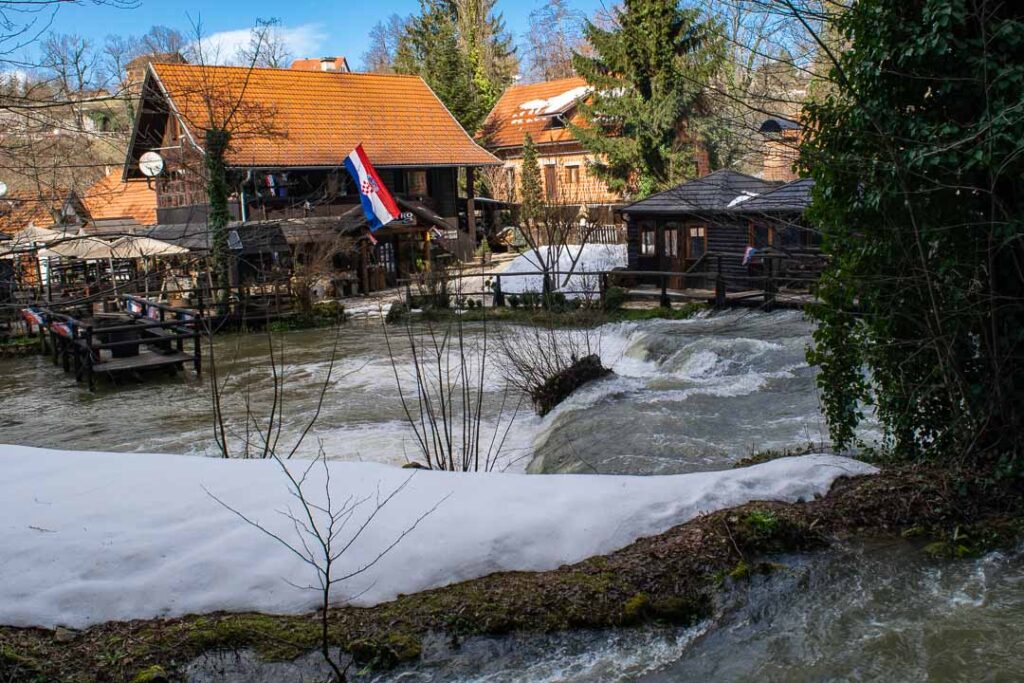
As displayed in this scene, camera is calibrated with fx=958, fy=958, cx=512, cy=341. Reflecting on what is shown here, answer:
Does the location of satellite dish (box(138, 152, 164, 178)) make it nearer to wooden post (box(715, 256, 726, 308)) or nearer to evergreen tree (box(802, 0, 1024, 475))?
evergreen tree (box(802, 0, 1024, 475))

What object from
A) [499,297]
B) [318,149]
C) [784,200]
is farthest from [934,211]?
[318,149]

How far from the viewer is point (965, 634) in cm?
573

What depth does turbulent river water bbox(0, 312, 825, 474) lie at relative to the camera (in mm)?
11344

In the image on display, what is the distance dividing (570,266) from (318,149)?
11279 mm

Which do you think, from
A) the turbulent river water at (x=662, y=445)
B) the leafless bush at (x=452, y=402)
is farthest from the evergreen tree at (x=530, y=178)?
the leafless bush at (x=452, y=402)

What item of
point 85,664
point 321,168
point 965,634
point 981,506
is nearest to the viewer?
point 85,664

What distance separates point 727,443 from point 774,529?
4.76 meters

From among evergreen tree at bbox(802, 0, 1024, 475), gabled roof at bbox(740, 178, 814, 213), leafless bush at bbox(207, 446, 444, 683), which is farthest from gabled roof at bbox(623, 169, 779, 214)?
leafless bush at bbox(207, 446, 444, 683)

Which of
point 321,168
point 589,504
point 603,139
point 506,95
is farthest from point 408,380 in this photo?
point 506,95

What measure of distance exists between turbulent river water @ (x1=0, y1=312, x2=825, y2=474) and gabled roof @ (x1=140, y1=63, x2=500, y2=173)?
11.8m

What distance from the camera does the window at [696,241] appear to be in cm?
2608

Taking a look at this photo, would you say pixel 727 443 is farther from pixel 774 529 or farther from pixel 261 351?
pixel 261 351

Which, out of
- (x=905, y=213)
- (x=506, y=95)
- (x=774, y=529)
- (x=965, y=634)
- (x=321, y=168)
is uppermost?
(x=506, y=95)

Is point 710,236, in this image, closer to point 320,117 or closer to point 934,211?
point 320,117
